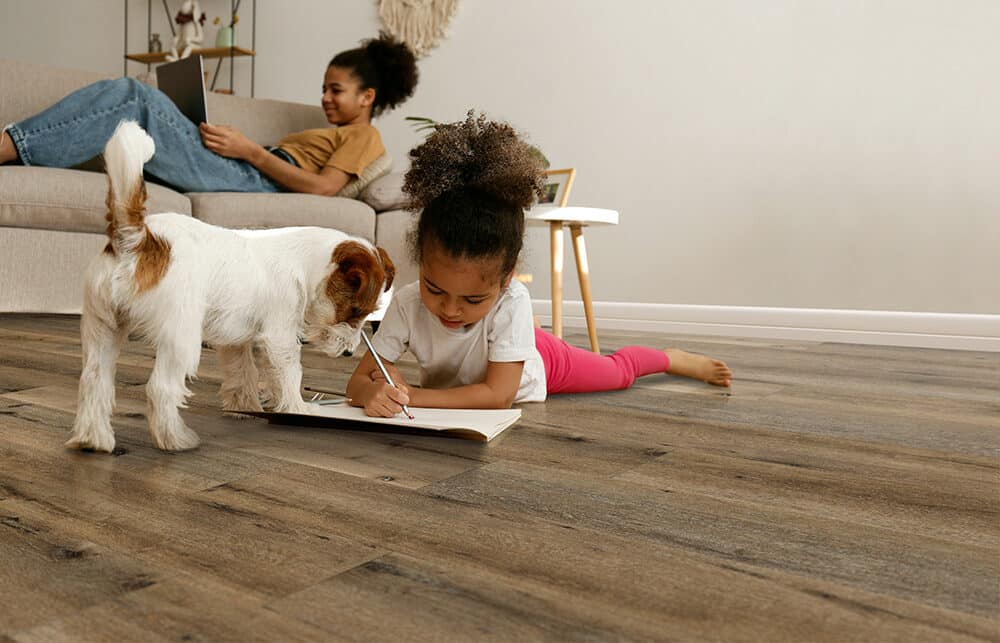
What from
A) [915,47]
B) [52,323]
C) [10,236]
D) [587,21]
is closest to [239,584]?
[10,236]

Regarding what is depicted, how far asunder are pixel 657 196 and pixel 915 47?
108 centimetres

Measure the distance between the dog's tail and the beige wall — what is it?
271 centimetres

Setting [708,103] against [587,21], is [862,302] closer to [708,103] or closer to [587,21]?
[708,103]

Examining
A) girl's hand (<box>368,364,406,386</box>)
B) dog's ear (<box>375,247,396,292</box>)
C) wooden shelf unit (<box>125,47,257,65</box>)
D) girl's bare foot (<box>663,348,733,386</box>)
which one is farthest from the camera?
wooden shelf unit (<box>125,47,257,65</box>)

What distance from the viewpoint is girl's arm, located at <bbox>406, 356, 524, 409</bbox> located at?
51.9 inches

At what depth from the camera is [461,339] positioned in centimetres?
138

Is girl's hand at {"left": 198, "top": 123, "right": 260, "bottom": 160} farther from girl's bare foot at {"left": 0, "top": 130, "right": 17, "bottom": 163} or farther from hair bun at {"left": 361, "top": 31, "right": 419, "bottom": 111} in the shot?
hair bun at {"left": 361, "top": 31, "right": 419, "bottom": 111}

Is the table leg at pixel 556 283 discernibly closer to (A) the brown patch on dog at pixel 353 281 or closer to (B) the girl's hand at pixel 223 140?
(B) the girl's hand at pixel 223 140

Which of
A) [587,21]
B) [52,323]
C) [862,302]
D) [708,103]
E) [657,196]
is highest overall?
[587,21]

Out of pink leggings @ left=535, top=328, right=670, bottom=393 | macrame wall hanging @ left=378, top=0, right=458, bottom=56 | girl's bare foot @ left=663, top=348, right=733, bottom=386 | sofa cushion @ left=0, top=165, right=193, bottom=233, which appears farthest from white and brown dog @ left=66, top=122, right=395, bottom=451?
macrame wall hanging @ left=378, top=0, right=458, bottom=56

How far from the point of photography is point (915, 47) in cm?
292

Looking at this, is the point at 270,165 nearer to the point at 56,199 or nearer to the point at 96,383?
the point at 56,199

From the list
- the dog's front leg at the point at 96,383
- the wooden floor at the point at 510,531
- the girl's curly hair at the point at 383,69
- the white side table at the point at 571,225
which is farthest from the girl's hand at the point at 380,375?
the girl's curly hair at the point at 383,69

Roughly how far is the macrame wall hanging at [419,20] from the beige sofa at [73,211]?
1.20 metres
